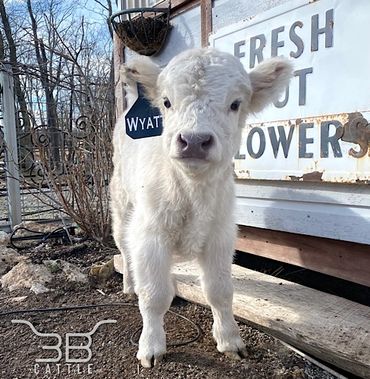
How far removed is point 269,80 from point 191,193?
0.76 meters

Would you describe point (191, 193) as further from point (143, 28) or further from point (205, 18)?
point (143, 28)

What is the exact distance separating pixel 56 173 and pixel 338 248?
3544mm

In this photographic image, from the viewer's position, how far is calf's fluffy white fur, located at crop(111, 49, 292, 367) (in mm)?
2254

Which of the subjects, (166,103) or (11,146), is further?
(11,146)

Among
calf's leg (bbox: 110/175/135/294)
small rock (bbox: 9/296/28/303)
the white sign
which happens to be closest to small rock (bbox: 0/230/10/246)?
small rock (bbox: 9/296/28/303)

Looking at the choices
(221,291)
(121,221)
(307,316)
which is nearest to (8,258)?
(121,221)

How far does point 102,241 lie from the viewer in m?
5.02

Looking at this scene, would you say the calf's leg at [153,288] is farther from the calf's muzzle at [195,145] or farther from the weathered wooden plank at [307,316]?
the calf's muzzle at [195,145]

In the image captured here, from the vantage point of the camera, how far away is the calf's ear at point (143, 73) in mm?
2602

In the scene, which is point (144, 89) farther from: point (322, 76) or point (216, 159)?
point (322, 76)

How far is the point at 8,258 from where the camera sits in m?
4.58

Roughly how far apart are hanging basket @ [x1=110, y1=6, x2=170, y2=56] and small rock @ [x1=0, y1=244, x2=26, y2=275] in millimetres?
2349

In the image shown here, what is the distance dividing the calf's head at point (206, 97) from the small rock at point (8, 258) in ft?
8.48

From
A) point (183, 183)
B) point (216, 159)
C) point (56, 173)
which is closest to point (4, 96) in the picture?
point (56, 173)
